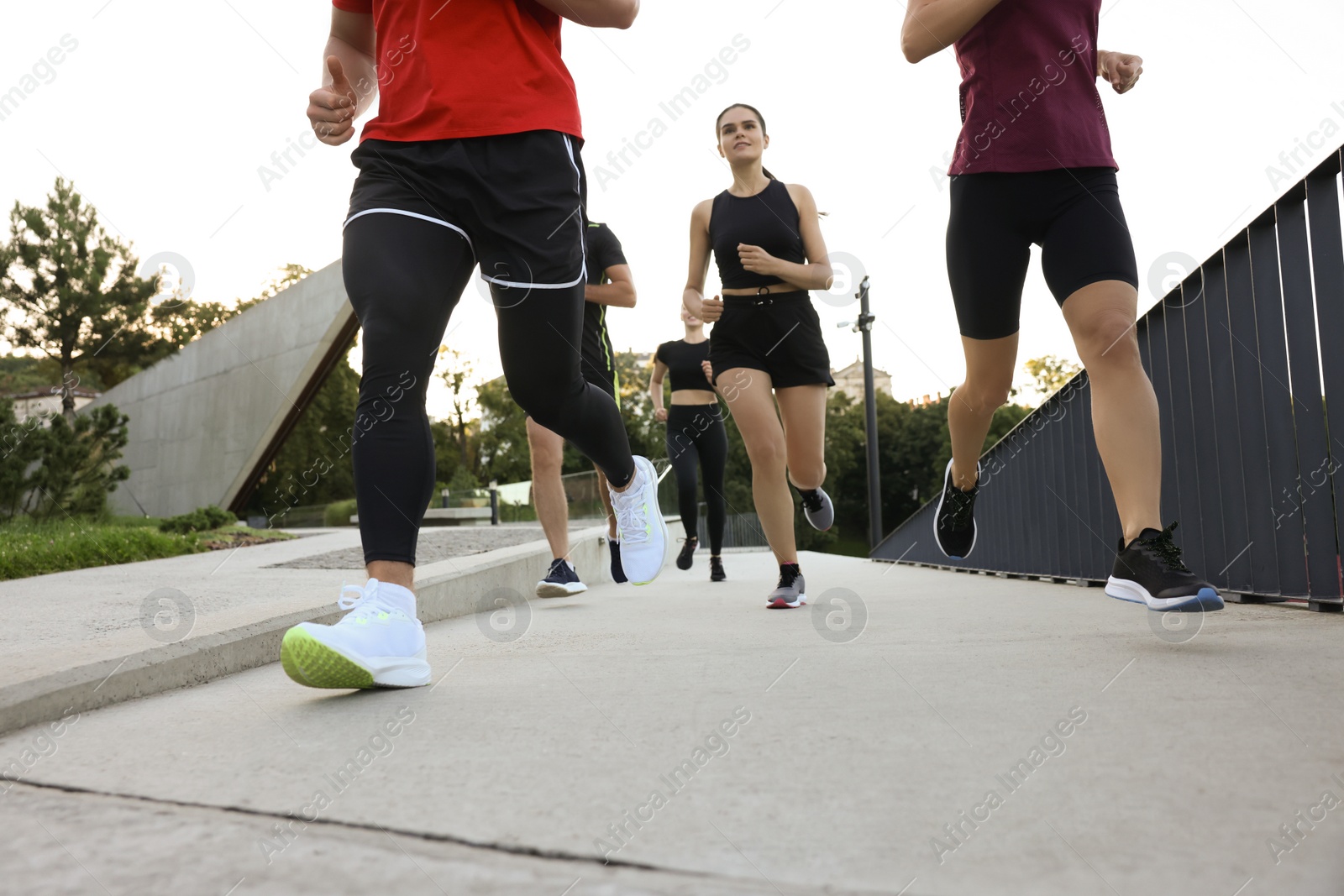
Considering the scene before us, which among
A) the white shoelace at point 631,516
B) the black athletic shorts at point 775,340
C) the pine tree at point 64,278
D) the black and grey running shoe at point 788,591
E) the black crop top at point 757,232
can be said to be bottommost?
the black and grey running shoe at point 788,591

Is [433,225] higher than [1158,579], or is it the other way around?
[433,225]

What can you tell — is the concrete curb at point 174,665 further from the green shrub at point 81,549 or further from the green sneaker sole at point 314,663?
the green shrub at point 81,549

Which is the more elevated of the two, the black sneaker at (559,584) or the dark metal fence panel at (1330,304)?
the dark metal fence panel at (1330,304)

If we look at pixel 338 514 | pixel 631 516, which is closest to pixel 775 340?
pixel 631 516

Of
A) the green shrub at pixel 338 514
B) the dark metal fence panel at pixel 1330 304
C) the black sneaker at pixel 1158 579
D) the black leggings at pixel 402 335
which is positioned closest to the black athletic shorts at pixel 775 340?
the dark metal fence panel at pixel 1330 304

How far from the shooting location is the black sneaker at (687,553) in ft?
27.4

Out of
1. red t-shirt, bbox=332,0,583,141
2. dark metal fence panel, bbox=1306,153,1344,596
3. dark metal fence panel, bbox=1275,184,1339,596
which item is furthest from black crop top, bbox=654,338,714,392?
red t-shirt, bbox=332,0,583,141

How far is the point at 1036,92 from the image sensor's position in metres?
2.87

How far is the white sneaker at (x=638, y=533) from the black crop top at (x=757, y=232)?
157 centimetres

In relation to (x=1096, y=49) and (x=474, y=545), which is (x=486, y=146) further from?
(x=474, y=545)

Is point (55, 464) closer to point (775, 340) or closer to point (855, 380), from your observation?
point (775, 340)

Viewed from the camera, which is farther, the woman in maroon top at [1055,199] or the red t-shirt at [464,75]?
the woman in maroon top at [1055,199]

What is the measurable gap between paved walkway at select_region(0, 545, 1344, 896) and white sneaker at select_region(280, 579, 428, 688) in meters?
0.06

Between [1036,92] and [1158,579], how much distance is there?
1.50m
